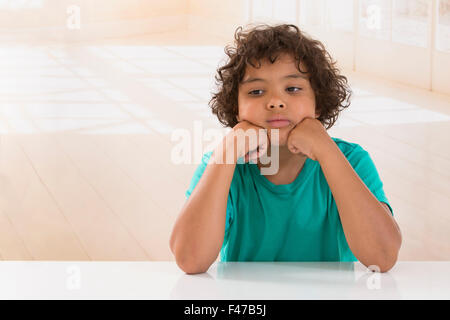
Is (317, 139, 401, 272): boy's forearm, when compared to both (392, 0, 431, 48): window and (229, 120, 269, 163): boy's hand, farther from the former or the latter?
(392, 0, 431, 48): window

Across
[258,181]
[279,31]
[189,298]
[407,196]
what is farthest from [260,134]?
[407,196]

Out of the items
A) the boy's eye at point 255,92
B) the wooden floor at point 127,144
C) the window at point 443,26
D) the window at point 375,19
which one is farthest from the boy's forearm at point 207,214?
the window at point 443,26

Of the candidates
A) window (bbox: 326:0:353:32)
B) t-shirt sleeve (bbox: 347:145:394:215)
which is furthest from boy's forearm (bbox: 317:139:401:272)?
window (bbox: 326:0:353:32)

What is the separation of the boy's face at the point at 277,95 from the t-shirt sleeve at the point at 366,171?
3.8 inches

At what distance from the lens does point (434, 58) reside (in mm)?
3297

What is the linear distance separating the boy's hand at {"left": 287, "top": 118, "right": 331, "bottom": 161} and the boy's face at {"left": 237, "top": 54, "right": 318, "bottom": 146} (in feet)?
0.06

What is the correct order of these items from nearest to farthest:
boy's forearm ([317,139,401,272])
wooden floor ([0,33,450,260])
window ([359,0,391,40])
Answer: boy's forearm ([317,139,401,272])
wooden floor ([0,33,450,260])
window ([359,0,391,40])

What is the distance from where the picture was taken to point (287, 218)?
0.88 m

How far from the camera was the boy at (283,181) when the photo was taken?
31.2 inches

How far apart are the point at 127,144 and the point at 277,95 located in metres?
1.85

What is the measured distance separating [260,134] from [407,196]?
141 cm

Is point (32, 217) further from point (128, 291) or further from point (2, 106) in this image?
point (128, 291)

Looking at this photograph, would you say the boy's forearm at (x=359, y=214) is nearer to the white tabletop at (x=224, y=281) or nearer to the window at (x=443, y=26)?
the white tabletop at (x=224, y=281)

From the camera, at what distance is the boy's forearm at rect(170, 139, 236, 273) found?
0.79 meters
